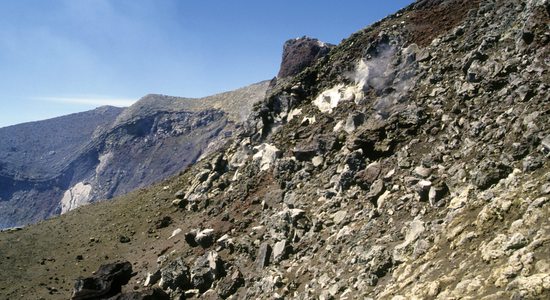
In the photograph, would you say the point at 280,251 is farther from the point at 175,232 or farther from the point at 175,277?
the point at 175,232

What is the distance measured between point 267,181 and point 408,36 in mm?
16293

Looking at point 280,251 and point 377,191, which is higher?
point 377,191

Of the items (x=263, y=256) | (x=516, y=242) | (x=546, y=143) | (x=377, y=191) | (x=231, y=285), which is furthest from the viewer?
(x=263, y=256)

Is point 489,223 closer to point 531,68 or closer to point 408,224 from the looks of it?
point 408,224

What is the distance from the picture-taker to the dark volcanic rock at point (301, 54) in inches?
2815

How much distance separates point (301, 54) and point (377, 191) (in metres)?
59.0

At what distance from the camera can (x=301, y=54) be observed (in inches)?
2955

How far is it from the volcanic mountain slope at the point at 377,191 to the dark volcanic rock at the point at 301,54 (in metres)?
33.1

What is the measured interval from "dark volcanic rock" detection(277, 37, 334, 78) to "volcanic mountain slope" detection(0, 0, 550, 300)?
33.1 meters

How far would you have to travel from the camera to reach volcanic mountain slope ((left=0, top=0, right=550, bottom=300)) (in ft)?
41.1

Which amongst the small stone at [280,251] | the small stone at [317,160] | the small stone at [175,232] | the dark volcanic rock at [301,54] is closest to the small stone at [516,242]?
the small stone at [280,251]

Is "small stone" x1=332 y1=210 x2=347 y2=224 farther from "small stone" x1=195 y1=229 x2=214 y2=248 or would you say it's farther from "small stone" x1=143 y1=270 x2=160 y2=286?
"small stone" x1=143 y1=270 x2=160 y2=286

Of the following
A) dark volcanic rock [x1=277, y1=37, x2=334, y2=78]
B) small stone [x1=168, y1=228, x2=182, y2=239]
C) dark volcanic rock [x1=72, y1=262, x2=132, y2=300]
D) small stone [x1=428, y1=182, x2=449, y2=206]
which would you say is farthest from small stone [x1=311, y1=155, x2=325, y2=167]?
dark volcanic rock [x1=277, y1=37, x2=334, y2=78]

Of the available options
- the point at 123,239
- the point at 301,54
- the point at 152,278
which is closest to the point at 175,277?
the point at 152,278
